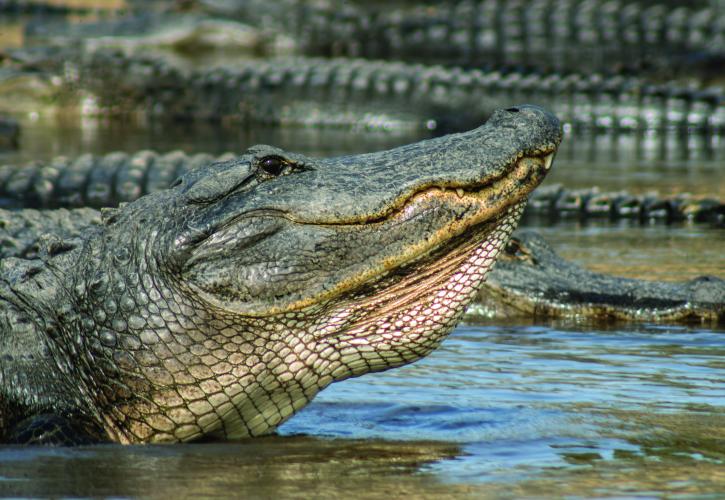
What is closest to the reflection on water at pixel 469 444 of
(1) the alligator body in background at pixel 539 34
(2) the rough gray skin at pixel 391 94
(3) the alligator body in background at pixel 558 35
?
Result: (2) the rough gray skin at pixel 391 94

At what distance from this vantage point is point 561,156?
1201cm

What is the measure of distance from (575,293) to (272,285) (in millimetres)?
2498

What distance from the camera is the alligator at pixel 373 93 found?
14.2m

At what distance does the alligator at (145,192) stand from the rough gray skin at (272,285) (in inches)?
193

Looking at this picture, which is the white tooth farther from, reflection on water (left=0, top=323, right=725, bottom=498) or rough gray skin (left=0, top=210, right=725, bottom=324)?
rough gray skin (left=0, top=210, right=725, bottom=324)

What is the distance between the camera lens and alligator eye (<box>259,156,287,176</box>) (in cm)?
343

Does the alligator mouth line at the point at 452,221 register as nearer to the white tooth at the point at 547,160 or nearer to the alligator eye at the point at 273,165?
the white tooth at the point at 547,160

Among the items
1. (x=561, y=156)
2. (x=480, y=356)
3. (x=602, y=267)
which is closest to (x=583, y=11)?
(x=561, y=156)

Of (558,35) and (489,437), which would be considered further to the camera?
(558,35)

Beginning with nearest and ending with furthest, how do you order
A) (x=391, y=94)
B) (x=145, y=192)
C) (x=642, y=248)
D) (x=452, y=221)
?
1. (x=452, y=221)
2. (x=642, y=248)
3. (x=145, y=192)
4. (x=391, y=94)

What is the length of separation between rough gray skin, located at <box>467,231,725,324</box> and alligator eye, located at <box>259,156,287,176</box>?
2258 millimetres

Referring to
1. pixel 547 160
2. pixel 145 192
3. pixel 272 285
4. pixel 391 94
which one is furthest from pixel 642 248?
pixel 391 94

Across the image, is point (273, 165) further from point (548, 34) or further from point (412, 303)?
point (548, 34)

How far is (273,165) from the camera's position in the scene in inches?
135
